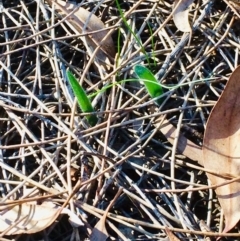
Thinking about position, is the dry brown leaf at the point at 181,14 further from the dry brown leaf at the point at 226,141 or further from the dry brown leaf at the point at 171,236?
the dry brown leaf at the point at 171,236

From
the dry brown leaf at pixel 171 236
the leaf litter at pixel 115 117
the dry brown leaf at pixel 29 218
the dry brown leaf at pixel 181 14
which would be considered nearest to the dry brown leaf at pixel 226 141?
the leaf litter at pixel 115 117

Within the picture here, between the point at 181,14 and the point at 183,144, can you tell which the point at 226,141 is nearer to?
the point at 183,144

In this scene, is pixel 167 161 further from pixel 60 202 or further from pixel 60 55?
pixel 60 55

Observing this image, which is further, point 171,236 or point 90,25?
point 90,25

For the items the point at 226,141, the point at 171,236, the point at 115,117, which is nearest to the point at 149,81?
the point at 115,117

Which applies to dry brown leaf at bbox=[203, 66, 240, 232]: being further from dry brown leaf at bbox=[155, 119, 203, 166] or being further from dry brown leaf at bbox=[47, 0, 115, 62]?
dry brown leaf at bbox=[47, 0, 115, 62]

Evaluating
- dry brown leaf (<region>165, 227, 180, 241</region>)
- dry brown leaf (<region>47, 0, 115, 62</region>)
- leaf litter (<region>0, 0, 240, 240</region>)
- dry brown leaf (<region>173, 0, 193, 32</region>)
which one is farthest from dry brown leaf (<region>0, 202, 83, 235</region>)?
dry brown leaf (<region>173, 0, 193, 32</region>)
